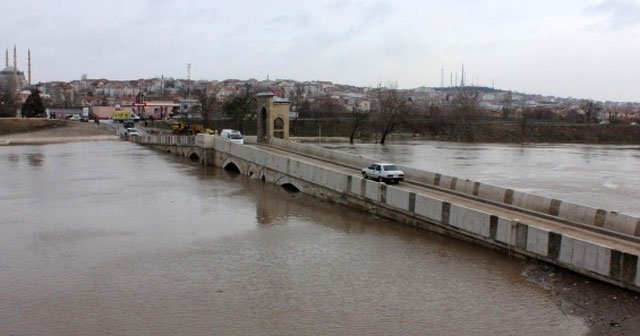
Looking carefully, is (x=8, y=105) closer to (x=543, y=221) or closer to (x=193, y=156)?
(x=193, y=156)

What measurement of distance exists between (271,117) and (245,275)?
107ft

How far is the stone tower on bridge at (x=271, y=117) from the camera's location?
162ft

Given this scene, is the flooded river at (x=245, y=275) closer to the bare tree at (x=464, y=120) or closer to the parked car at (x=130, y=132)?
the parked car at (x=130, y=132)

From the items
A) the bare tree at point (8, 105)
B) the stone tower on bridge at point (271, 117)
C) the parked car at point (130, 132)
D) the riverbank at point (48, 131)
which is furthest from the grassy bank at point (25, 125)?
the stone tower on bridge at point (271, 117)

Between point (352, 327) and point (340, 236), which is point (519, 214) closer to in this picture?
point (340, 236)

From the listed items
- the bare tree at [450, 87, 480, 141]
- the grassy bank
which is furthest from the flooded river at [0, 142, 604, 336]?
the bare tree at [450, 87, 480, 141]

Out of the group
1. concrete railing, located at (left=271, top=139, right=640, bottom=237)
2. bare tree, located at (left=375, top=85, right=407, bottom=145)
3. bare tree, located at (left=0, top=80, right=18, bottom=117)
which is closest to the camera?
concrete railing, located at (left=271, top=139, right=640, bottom=237)

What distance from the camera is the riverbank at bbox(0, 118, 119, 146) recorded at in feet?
252

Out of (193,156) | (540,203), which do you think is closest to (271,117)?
(193,156)

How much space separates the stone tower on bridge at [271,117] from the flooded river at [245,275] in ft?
62.6

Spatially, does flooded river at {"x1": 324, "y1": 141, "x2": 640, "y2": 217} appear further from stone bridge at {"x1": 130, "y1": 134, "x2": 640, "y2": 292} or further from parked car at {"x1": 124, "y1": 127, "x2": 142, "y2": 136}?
parked car at {"x1": 124, "y1": 127, "x2": 142, "y2": 136}

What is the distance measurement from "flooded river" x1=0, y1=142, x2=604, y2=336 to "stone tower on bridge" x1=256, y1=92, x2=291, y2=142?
751 inches

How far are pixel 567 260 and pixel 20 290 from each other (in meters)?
15.2

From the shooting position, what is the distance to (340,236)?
23.0 metres
